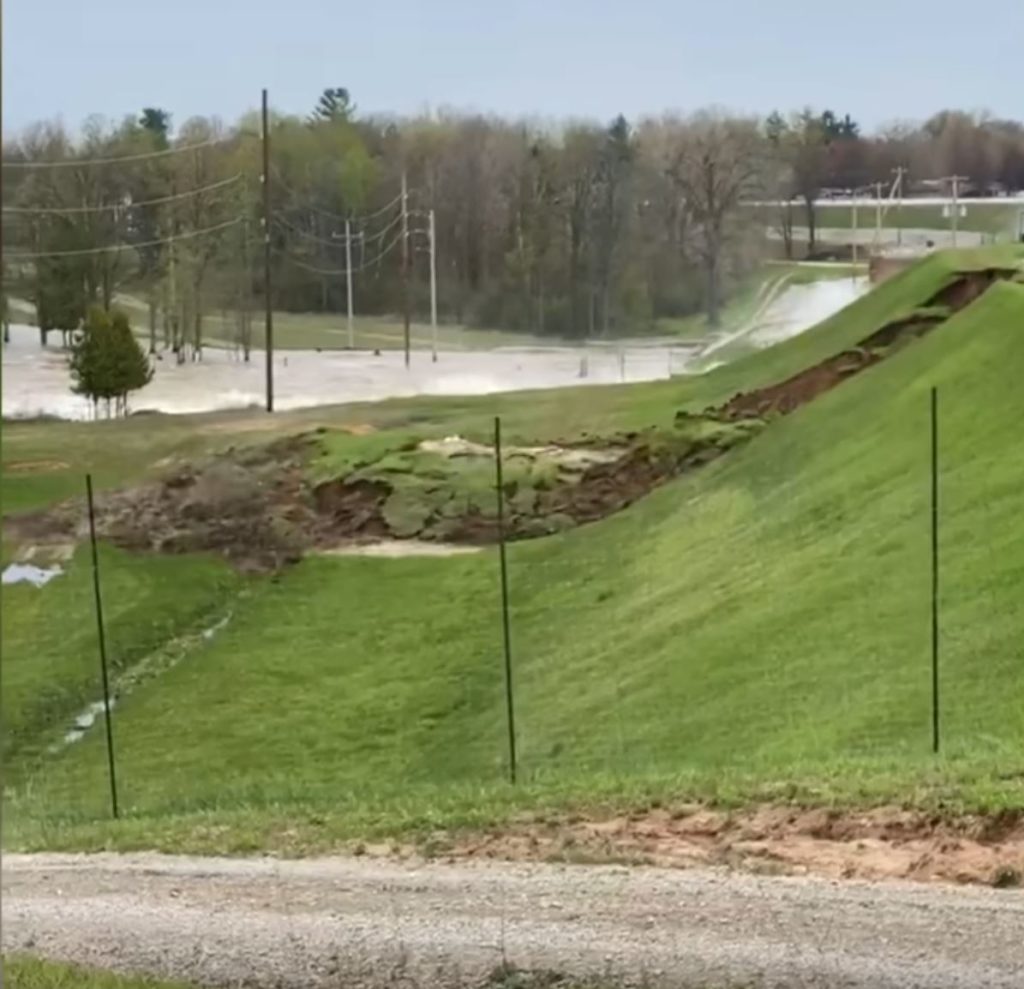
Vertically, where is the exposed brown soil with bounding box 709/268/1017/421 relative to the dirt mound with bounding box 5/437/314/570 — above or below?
above

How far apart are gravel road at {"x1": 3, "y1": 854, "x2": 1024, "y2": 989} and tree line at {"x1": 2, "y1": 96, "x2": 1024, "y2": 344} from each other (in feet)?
6.10

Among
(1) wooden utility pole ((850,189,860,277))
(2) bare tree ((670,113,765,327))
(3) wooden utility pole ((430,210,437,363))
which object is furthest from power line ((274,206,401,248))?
(1) wooden utility pole ((850,189,860,277))

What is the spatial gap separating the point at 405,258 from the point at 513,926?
259 centimetres

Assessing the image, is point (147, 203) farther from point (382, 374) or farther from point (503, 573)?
point (503, 573)

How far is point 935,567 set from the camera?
16.4ft

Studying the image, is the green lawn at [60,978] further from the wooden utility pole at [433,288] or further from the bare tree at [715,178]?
the bare tree at [715,178]

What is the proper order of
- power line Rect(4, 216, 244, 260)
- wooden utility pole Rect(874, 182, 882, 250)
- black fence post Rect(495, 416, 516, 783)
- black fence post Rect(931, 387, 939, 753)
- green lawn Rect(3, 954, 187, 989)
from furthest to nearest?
black fence post Rect(495, 416, 516, 783) < wooden utility pole Rect(874, 182, 882, 250) < black fence post Rect(931, 387, 939, 753) < power line Rect(4, 216, 244, 260) < green lawn Rect(3, 954, 187, 989)

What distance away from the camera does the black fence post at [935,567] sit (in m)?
4.50

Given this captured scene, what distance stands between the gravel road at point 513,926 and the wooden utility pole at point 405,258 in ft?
6.68

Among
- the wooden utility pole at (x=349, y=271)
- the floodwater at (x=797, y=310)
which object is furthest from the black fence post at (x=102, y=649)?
the floodwater at (x=797, y=310)

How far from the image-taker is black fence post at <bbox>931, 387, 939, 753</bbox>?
4.50 metres

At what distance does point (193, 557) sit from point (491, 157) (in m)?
1.59

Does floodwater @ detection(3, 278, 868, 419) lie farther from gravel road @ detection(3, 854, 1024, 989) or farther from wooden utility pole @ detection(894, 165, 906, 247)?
gravel road @ detection(3, 854, 1024, 989)

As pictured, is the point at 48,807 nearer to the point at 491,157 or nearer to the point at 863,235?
the point at 491,157
